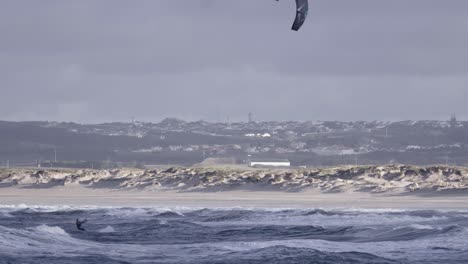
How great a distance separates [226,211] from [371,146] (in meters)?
49.1

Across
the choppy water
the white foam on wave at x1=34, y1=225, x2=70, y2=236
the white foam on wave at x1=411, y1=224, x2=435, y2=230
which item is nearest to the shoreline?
the choppy water

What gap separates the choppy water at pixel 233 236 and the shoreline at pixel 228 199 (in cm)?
107

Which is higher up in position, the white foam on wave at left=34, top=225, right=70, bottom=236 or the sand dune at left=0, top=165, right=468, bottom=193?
the sand dune at left=0, top=165, right=468, bottom=193

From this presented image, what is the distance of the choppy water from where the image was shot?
18.1 metres

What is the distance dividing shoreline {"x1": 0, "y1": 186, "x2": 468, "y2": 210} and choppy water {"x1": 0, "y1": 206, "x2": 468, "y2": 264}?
107 cm

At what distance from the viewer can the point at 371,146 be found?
247 ft

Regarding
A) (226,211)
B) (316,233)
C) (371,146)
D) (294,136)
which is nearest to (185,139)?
(294,136)

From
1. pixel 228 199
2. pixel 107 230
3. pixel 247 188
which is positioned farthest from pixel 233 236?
pixel 247 188

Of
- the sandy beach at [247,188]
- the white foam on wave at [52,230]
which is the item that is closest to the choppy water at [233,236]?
the white foam on wave at [52,230]

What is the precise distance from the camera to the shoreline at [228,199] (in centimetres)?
2711

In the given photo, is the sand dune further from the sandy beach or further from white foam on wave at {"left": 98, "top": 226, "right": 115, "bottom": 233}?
white foam on wave at {"left": 98, "top": 226, "right": 115, "bottom": 233}

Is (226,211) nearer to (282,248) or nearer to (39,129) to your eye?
(282,248)

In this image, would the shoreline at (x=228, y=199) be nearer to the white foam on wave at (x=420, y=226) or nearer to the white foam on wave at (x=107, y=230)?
the white foam on wave at (x=420, y=226)

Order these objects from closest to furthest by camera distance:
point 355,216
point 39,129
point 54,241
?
point 54,241
point 355,216
point 39,129
